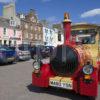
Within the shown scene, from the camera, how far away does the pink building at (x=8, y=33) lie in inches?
1721

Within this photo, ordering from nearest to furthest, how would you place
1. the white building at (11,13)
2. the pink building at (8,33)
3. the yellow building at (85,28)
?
the yellow building at (85,28)
the pink building at (8,33)
the white building at (11,13)

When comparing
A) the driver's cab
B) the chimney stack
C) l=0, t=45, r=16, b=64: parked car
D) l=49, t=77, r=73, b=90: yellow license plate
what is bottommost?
l=49, t=77, r=73, b=90: yellow license plate

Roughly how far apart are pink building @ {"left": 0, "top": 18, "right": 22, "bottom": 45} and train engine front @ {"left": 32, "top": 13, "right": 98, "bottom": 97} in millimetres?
37216

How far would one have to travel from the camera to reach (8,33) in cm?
4541

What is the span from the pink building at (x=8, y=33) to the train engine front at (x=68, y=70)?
37216 mm

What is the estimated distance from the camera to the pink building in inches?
1721

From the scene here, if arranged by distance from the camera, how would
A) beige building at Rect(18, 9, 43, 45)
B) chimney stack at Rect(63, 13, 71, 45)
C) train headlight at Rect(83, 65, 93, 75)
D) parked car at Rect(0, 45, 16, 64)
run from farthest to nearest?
1. beige building at Rect(18, 9, 43, 45)
2. parked car at Rect(0, 45, 16, 64)
3. chimney stack at Rect(63, 13, 71, 45)
4. train headlight at Rect(83, 65, 93, 75)

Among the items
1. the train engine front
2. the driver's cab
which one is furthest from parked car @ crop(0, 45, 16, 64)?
the train engine front

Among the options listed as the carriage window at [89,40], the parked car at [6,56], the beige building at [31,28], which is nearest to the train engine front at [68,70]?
the carriage window at [89,40]

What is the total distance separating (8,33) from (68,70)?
3966cm

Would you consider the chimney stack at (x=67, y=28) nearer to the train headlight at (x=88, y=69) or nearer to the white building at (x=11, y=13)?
the train headlight at (x=88, y=69)

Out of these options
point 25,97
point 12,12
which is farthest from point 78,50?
point 12,12

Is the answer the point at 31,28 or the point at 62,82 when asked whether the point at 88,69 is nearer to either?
the point at 62,82

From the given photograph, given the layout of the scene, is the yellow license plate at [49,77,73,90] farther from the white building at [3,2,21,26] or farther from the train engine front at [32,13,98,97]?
the white building at [3,2,21,26]
